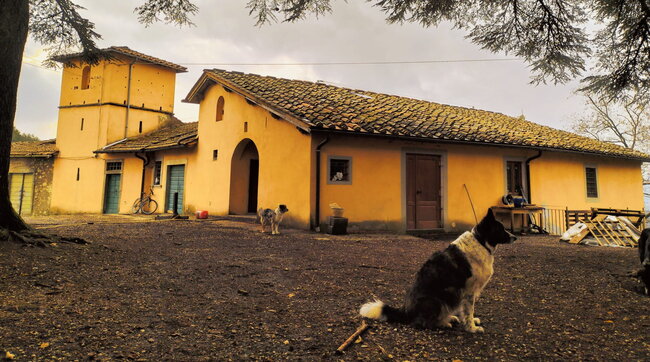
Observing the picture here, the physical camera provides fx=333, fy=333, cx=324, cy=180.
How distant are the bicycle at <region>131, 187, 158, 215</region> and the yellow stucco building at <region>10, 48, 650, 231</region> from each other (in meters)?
0.40

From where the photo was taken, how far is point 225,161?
42.8 feet

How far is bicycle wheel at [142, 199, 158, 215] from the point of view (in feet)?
53.2

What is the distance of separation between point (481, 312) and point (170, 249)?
17.3ft

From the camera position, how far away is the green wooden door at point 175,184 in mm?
15398

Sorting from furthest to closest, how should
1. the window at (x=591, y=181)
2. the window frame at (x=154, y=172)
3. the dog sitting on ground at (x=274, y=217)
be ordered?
1. the window frame at (x=154, y=172)
2. the window at (x=591, y=181)
3. the dog sitting on ground at (x=274, y=217)

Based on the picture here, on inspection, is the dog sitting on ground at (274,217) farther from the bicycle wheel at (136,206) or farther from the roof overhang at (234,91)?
the bicycle wheel at (136,206)

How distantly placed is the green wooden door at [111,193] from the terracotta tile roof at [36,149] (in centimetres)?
400

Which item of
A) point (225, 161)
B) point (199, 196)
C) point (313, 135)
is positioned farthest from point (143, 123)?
point (313, 135)

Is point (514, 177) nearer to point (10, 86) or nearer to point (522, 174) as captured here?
point (522, 174)

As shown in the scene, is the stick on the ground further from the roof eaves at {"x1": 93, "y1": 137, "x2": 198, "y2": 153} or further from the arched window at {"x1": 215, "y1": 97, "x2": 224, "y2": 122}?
the roof eaves at {"x1": 93, "y1": 137, "x2": 198, "y2": 153}

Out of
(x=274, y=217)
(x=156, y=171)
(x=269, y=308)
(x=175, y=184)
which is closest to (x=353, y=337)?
(x=269, y=308)

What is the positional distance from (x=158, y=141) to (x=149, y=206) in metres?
3.36

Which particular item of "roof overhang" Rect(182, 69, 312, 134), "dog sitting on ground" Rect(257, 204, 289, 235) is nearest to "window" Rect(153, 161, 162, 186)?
"roof overhang" Rect(182, 69, 312, 134)

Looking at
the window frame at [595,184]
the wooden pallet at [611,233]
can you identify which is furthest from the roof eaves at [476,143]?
the wooden pallet at [611,233]
